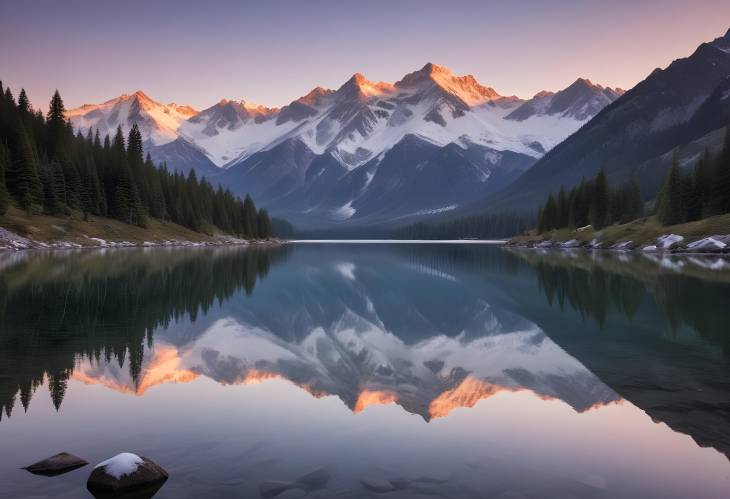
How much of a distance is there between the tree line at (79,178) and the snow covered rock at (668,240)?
122m

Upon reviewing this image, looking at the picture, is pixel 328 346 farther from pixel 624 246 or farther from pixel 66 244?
pixel 624 246

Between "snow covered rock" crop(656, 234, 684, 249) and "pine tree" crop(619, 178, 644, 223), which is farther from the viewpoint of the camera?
"pine tree" crop(619, 178, 644, 223)

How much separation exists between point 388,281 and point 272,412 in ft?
149

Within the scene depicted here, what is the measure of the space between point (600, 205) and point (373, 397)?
144872 millimetres

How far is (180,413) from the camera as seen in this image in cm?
1481

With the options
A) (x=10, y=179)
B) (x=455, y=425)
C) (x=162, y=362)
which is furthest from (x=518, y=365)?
(x=10, y=179)

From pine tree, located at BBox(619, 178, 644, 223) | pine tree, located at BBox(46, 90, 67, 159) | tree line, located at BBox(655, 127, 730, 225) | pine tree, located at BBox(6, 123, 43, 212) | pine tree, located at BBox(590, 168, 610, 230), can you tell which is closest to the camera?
pine tree, located at BBox(6, 123, 43, 212)

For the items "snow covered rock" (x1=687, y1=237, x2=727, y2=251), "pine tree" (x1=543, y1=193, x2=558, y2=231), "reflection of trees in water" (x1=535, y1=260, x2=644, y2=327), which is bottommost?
"reflection of trees in water" (x1=535, y1=260, x2=644, y2=327)

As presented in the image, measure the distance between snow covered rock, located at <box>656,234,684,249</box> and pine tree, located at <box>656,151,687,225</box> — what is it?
1070 centimetres

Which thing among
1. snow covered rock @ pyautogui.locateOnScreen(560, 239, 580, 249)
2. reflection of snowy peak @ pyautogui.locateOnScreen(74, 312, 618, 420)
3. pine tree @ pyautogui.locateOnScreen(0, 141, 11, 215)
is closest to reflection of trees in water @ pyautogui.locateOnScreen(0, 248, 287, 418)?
reflection of snowy peak @ pyautogui.locateOnScreen(74, 312, 618, 420)

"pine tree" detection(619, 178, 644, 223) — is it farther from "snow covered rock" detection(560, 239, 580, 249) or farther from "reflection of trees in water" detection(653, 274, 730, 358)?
"reflection of trees in water" detection(653, 274, 730, 358)

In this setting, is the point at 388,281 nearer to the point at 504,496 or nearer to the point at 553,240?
the point at 504,496

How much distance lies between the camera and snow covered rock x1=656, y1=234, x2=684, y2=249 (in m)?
107

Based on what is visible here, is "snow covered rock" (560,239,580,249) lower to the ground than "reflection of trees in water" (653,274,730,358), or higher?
higher
